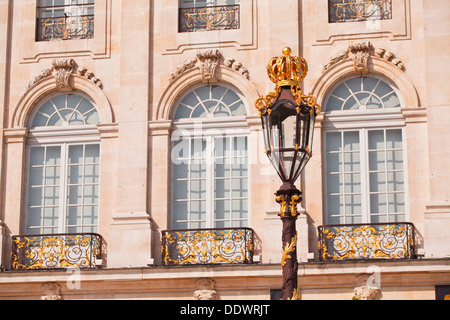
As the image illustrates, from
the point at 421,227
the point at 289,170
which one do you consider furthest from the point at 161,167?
the point at 289,170

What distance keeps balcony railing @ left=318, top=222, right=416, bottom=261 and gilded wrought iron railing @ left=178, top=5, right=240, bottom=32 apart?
369 cm

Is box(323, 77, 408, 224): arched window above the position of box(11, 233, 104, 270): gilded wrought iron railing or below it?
above

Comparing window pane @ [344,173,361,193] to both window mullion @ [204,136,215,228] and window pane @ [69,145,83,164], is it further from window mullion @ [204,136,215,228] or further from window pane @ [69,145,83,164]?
window pane @ [69,145,83,164]

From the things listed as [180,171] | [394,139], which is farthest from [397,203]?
[180,171]

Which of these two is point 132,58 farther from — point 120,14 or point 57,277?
point 57,277

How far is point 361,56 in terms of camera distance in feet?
61.5

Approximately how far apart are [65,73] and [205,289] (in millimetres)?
4323

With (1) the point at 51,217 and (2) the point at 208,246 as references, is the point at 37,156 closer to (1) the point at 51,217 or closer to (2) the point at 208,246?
(1) the point at 51,217

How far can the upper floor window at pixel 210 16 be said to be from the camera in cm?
1939

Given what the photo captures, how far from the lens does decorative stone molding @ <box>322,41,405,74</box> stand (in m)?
18.7

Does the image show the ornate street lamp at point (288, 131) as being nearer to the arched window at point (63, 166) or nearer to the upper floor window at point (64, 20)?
the arched window at point (63, 166)

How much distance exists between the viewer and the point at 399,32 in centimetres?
1877

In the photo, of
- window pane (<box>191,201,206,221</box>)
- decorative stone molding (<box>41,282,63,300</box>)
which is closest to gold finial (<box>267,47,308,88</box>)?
window pane (<box>191,201,206,221</box>)

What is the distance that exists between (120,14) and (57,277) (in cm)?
443
